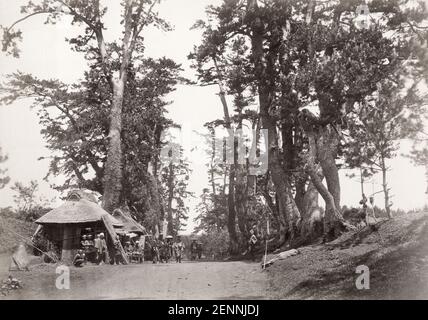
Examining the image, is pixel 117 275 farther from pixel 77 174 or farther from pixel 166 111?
pixel 166 111

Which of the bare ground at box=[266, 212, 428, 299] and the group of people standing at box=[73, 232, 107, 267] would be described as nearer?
the bare ground at box=[266, 212, 428, 299]

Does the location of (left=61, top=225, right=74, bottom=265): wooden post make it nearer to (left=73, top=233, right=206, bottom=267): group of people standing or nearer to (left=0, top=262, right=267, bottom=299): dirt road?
(left=73, top=233, right=206, bottom=267): group of people standing

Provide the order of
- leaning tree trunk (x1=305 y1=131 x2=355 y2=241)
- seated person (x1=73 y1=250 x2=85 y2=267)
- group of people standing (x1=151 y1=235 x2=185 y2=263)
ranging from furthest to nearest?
group of people standing (x1=151 y1=235 x2=185 y2=263), leaning tree trunk (x1=305 y1=131 x2=355 y2=241), seated person (x1=73 y1=250 x2=85 y2=267)

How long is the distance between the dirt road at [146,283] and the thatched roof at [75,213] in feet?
11.4

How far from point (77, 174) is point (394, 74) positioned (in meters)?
24.3

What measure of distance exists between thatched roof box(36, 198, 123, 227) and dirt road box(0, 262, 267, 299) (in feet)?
11.4

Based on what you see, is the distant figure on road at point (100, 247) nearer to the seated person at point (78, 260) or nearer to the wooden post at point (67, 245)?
the seated person at point (78, 260)

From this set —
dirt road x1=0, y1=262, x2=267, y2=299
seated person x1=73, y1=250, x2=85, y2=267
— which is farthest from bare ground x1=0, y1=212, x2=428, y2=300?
seated person x1=73, y1=250, x2=85, y2=267

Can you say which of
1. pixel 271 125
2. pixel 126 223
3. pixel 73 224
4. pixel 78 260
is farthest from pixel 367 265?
pixel 126 223

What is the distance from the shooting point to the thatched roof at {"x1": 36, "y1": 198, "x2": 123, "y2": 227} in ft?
70.6

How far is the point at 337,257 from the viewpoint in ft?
50.0

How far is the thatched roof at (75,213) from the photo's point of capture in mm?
21516

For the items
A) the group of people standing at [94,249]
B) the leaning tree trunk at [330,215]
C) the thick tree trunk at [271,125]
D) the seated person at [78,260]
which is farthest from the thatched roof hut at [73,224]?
the leaning tree trunk at [330,215]
